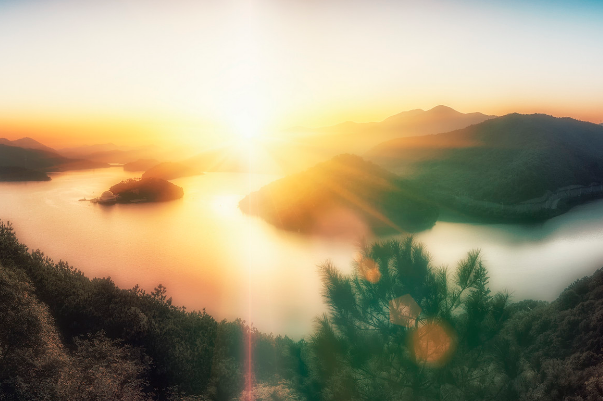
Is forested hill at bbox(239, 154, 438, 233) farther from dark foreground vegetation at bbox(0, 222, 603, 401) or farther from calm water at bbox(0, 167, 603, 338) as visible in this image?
dark foreground vegetation at bbox(0, 222, 603, 401)

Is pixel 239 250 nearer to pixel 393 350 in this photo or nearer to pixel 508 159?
pixel 393 350

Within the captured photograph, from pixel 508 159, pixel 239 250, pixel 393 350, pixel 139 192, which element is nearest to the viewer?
pixel 393 350

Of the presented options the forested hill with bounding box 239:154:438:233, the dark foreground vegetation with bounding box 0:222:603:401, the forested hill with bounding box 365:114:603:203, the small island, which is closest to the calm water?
the dark foreground vegetation with bounding box 0:222:603:401

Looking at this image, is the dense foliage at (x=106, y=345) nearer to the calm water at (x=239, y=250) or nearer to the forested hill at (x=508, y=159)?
the calm water at (x=239, y=250)

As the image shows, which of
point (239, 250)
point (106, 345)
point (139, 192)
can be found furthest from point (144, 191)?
point (106, 345)

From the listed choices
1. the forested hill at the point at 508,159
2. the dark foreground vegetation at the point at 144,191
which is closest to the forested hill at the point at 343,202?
the dark foreground vegetation at the point at 144,191

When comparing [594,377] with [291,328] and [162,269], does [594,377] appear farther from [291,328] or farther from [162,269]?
[162,269]

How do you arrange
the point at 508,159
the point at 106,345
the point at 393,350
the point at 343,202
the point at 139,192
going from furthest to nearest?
the point at 508,159, the point at 139,192, the point at 343,202, the point at 106,345, the point at 393,350
